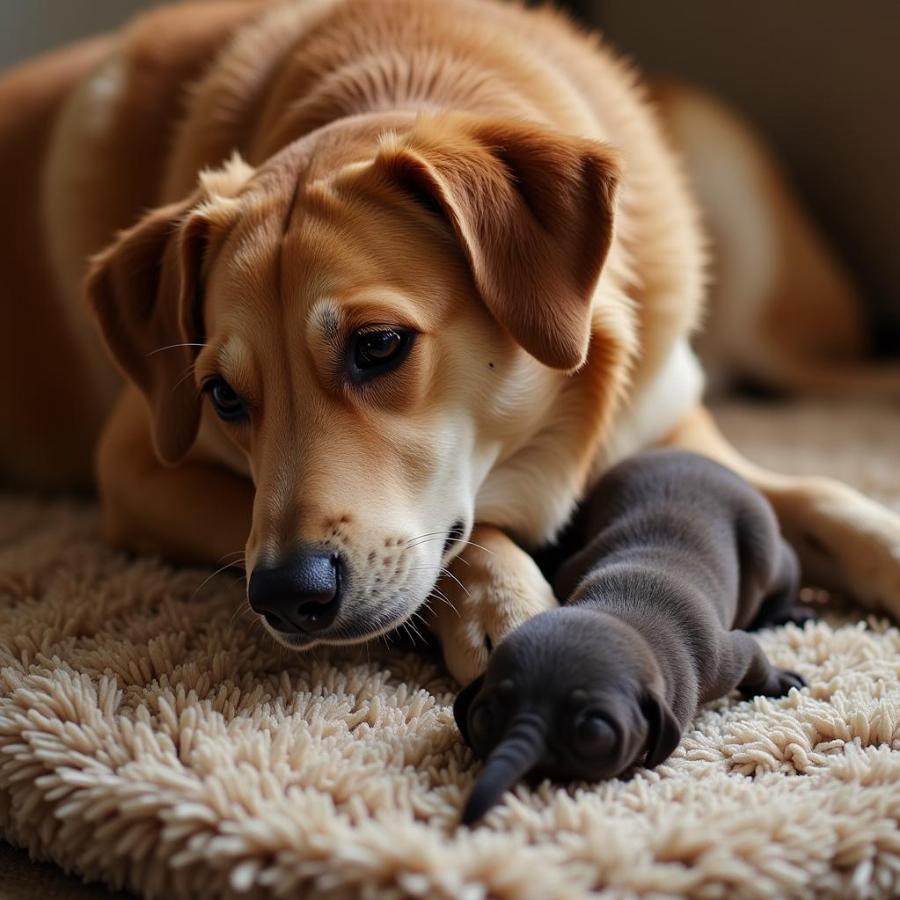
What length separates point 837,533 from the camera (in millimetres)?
1642

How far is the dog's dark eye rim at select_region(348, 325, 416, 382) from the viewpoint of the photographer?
1.33 metres

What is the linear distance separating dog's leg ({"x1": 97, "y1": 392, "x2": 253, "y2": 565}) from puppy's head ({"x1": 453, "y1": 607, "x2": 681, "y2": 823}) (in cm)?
60

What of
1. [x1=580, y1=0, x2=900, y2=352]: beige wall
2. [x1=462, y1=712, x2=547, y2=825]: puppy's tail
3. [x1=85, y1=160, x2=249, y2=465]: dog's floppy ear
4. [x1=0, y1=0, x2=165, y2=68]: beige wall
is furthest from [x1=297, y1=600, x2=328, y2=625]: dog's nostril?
[x1=0, y1=0, x2=165, y2=68]: beige wall

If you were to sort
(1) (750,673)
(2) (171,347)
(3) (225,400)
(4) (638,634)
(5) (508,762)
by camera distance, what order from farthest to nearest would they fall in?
(2) (171,347) → (3) (225,400) → (1) (750,673) → (4) (638,634) → (5) (508,762)

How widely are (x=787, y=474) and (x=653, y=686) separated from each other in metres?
1.13

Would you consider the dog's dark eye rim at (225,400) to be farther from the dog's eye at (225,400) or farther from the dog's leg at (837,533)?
the dog's leg at (837,533)

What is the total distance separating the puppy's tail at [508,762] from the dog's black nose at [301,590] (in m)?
0.26

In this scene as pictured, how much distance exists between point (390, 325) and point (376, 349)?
0.03m

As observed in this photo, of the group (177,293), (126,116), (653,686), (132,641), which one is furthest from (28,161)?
(653,686)

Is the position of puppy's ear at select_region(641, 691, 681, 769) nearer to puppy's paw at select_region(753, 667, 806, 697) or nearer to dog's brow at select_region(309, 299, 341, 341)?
puppy's paw at select_region(753, 667, 806, 697)

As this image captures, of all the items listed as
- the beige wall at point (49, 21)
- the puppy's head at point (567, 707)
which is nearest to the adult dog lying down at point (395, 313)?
the puppy's head at point (567, 707)

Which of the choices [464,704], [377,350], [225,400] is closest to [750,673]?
[464,704]

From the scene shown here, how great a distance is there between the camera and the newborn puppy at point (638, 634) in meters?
1.05

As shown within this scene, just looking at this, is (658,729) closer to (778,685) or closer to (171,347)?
(778,685)
